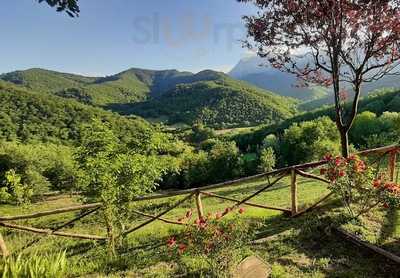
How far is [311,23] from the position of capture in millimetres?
7180

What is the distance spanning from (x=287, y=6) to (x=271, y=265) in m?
4.98

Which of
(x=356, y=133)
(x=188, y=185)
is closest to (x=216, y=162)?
(x=188, y=185)

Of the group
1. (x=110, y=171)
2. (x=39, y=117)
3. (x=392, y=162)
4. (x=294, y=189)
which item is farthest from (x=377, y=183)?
(x=39, y=117)

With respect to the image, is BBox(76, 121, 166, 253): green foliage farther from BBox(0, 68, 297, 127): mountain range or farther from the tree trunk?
BBox(0, 68, 297, 127): mountain range

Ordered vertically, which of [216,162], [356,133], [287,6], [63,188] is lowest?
[63,188]

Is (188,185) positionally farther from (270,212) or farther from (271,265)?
(271,265)

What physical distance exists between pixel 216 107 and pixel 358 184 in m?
139

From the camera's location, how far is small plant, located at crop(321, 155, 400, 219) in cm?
693

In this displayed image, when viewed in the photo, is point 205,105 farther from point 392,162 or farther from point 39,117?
point 392,162

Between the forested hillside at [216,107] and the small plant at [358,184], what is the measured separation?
4813 inches

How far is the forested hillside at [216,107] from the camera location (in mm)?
136625

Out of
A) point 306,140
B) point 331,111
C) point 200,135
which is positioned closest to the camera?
point 306,140

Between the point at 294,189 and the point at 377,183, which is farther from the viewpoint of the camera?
the point at 294,189

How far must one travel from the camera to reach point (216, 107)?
145000 millimetres
